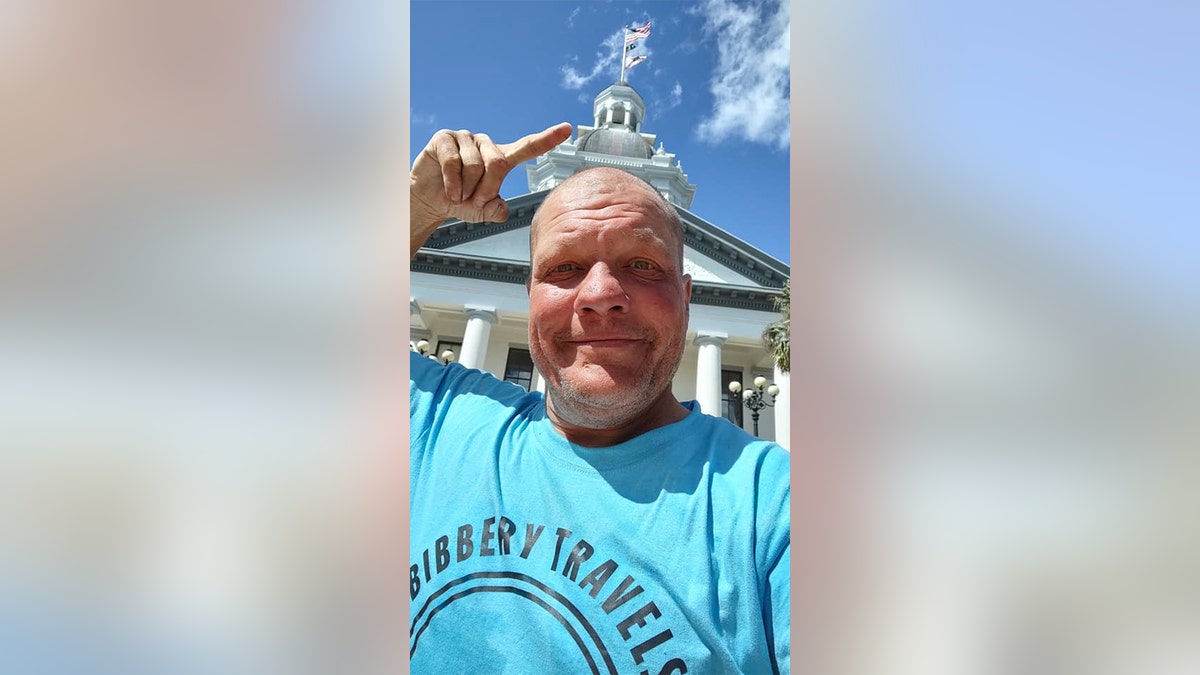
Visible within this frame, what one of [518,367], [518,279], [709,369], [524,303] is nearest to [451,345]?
[518,367]

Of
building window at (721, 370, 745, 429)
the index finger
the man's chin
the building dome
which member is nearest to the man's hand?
the index finger

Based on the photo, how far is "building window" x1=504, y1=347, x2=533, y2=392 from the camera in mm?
22745

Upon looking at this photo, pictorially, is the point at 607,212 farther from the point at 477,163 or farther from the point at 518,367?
the point at 518,367

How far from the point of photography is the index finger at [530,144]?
118 centimetres

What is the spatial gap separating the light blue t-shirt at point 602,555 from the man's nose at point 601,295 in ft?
1.02

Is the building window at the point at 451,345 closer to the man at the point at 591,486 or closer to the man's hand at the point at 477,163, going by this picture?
the man at the point at 591,486

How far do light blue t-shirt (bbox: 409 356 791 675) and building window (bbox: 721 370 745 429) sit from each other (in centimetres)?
1885

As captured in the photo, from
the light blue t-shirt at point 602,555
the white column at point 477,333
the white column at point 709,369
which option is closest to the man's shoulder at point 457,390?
the light blue t-shirt at point 602,555

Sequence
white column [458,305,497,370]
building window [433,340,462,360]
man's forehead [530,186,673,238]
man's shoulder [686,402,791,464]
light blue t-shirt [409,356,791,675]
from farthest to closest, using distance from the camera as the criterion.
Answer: building window [433,340,462,360] < white column [458,305,497,370] < man's forehead [530,186,673,238] < man's shoulder [686,402,791,464] < light blue t-shirt [409,356,791,675]

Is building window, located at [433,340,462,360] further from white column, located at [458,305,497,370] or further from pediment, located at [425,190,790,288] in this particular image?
pediment, located at [425,190,790,288]
